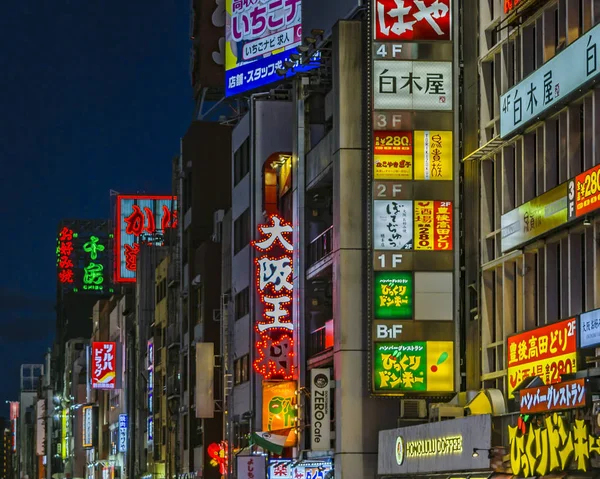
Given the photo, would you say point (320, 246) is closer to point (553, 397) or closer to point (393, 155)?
point (393, 155)

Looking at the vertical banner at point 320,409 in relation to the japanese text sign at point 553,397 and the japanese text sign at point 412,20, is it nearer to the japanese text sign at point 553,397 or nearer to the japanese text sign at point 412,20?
the japanese text sign at point 412,20

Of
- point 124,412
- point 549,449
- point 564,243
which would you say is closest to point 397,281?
point 564,243

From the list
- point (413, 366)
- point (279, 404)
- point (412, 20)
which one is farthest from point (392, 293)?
point (279, 404)

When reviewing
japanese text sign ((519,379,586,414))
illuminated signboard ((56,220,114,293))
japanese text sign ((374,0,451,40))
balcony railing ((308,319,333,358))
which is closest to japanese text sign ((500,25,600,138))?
japanese text sign ((519,379,586,414))

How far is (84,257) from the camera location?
18775cm

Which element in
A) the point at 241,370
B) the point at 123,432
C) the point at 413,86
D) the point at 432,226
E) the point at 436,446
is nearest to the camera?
the point at 436,446

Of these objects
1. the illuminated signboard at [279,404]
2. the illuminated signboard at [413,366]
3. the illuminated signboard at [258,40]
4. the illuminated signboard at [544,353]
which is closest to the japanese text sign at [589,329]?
the illuminated signboard at [544,353]

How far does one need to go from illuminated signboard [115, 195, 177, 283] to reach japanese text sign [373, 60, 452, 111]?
91.8 m

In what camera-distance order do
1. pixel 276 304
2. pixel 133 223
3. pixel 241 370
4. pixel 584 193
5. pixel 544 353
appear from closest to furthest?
1. pixel 584 193
2. pixel 544 353
3. pixel 276 304
4. pixel 241 370
5. pixel 133 223

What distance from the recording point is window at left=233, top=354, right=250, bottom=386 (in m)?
70.1

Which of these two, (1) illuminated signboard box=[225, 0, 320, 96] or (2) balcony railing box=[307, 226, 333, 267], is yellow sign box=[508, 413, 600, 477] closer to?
(2) balcony railing box=[307, 226, 333, 267]

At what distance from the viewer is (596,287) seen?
3366 centimetres

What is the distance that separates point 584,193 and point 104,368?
98.0 meters

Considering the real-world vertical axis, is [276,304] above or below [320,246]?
below
